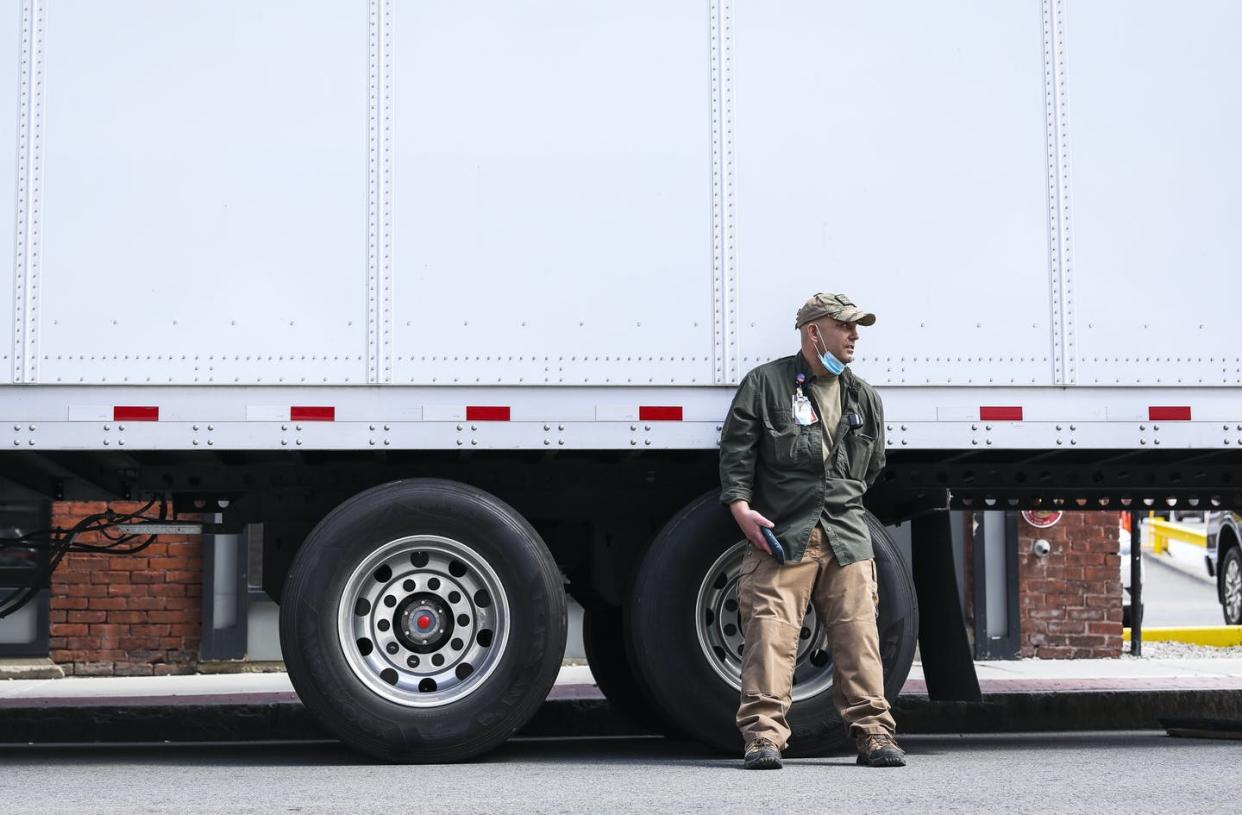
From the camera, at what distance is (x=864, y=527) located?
6.70m

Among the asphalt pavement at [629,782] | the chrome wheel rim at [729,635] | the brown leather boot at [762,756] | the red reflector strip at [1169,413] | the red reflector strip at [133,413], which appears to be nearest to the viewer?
the asphalt pavement at [629,782]

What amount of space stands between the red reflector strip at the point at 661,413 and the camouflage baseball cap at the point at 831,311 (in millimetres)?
638

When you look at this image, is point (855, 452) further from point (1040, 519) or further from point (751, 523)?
point (1040, 519)

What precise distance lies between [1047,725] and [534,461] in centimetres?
360

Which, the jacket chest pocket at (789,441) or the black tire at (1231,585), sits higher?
the jacket chest pocket at (789,441)

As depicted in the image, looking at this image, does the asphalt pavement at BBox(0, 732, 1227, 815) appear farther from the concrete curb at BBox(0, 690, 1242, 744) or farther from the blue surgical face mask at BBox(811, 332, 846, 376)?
the blue surgical face mask at BBox(811, 332, 846, 376)

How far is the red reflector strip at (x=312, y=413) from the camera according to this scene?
6621mm

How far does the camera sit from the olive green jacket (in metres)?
6.54

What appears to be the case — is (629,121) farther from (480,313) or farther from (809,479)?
(809,479)

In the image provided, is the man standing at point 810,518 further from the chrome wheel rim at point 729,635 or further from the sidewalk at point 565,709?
the sidewalk at point 565,709

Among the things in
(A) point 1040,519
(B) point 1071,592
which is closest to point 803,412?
(A) point 1040,519

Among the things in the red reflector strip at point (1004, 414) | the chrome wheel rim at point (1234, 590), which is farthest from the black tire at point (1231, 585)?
the red reflector strip at point (1004, 414)

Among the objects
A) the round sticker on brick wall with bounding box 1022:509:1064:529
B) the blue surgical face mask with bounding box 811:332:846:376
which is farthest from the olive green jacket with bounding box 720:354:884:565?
the round sticker on brick wall with bounding box 1022:509:1064:529

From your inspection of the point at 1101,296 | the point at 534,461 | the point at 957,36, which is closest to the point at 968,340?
the point at 1101,296
